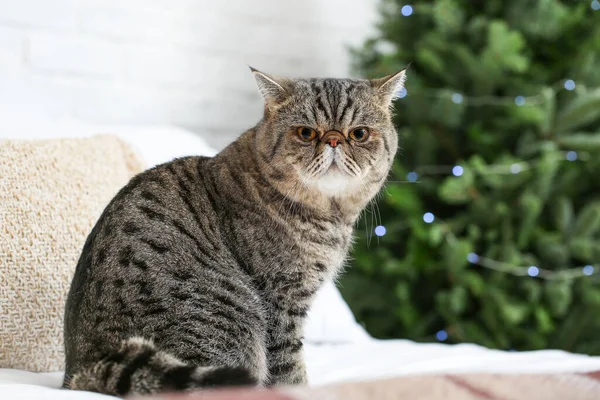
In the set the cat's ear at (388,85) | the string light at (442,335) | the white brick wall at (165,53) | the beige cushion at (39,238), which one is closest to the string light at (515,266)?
the string light at (442,335)

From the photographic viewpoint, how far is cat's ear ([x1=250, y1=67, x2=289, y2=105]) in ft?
4.66

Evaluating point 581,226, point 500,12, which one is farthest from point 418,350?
point 500,12

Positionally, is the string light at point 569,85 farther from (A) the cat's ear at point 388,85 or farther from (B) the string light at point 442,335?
(A) the cat's ear at point 388,85

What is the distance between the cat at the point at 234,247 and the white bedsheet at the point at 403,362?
0.50ft

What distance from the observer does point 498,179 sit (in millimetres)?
Answer: 2400

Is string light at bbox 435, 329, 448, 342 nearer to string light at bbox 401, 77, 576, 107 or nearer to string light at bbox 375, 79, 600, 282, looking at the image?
string light at bbox 375, 79, 600, 282

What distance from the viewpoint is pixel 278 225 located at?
4.41 ft

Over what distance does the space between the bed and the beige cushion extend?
0.06 meters

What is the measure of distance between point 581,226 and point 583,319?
34 cm

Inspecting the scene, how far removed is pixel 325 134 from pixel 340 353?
58 centimetres

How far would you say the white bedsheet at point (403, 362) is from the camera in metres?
1.34

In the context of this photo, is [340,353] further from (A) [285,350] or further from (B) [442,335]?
(B) [442,335]

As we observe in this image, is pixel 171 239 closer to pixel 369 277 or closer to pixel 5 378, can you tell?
pixel 5 378

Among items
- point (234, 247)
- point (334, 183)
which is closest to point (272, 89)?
point (334, 183)
